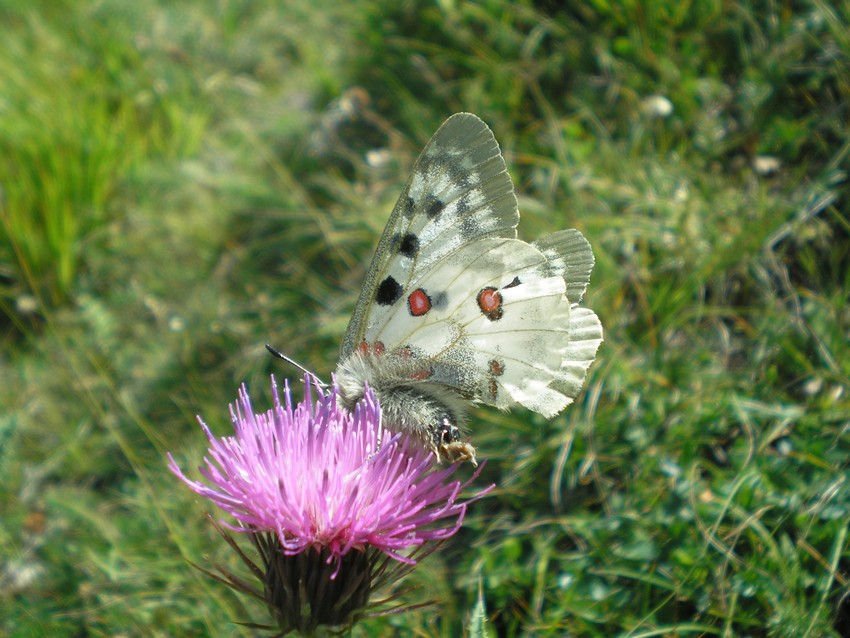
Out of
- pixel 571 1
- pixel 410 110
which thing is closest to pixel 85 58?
pixel 410 110

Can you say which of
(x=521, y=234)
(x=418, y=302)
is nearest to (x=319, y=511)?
(x=418, y=302)

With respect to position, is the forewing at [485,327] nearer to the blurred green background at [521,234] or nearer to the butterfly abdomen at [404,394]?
the butterfly abdomen at [404,394]

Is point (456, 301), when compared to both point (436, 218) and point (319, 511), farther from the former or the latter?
point (319, 511)

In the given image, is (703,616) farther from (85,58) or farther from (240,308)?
(85,58)

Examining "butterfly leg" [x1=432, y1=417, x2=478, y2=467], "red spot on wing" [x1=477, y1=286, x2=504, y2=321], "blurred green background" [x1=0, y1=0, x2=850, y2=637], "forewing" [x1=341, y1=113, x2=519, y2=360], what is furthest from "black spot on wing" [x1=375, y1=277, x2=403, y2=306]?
"blurred green background" [x1=0, y1=0, x2=850, y2=637]

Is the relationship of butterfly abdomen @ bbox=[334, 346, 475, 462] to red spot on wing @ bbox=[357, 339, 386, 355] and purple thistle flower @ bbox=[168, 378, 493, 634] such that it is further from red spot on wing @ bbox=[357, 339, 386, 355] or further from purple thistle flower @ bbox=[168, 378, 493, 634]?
purple thistle flower @ bbox=[168, 378, 493, 634]

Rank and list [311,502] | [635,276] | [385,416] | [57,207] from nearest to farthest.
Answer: [311,502] < [385,416] < [635,276] < [57,207]
